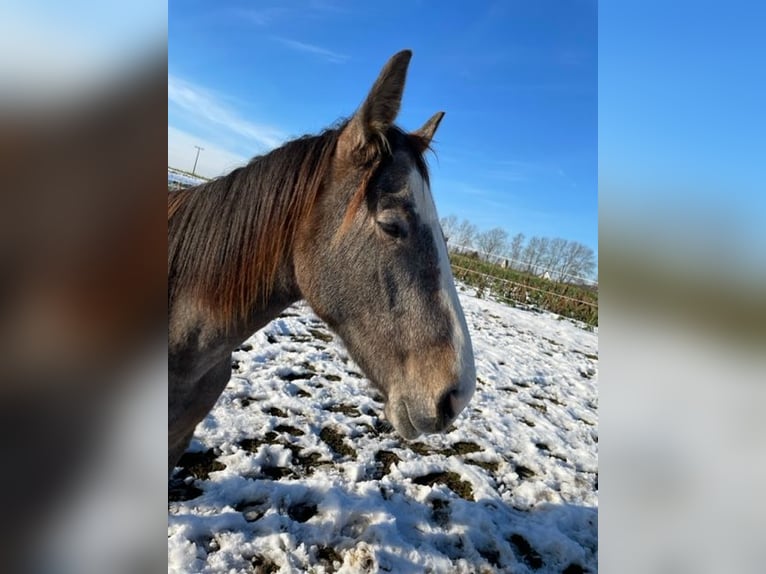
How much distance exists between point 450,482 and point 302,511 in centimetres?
122

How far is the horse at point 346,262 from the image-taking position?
1453 millimetres

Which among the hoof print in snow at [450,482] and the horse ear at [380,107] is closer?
the horse ear at [380,107]

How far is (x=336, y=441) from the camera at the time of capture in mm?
3520

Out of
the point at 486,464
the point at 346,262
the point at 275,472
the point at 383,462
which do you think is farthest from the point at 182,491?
the point at 486,464

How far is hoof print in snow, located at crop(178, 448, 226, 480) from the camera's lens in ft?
9.32

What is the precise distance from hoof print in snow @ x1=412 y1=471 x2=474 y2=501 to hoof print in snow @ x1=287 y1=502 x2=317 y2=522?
2.84ft

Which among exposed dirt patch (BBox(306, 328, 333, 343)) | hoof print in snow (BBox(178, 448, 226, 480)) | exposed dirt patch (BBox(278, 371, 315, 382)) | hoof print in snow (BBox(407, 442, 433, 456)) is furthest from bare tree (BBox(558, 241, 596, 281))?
exposed dirt patch (BBox(306, 328, 333, 343))

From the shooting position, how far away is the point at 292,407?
3.83m

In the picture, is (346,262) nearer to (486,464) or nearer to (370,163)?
(370,163)

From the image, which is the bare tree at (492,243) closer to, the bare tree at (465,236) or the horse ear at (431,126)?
the bare tree at (465,236)

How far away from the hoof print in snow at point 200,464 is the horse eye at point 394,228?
231 centimetres
